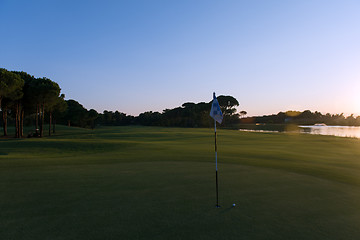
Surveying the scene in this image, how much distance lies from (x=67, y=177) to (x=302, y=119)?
17814cm

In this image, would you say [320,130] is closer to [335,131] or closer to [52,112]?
[335,131]

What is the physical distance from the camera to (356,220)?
4371 mm

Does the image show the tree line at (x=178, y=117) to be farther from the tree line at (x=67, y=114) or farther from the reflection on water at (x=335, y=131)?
the reflection on water at (x=335, y=131)

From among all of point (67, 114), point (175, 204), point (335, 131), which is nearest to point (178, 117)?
point (67, 114)

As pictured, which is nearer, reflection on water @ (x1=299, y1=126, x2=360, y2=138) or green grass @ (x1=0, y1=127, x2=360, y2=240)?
green grass @ (x1=0, y1=127, x2=360, y2=240)

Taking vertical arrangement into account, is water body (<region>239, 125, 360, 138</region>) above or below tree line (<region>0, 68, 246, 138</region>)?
below

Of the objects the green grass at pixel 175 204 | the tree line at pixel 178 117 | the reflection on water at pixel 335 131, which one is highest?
the tree line at pixel 178 117

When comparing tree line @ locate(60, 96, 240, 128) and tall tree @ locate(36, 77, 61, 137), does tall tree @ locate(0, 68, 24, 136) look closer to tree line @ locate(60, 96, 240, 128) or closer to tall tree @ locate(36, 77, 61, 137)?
tall tree @ locate(36, 77, 61, 137)

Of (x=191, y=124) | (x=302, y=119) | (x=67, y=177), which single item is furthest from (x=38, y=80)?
(x=302, y=119)

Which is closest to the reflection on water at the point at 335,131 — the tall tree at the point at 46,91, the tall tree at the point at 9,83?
the tall tree at the point at 46,91

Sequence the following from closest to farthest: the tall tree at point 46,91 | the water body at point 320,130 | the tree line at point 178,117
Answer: the tall tree at point 46,91 → the water body at point 320,130 → the tree line at point 178,117

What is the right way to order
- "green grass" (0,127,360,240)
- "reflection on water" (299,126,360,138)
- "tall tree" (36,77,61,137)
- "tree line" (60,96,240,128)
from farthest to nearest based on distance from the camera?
"tree line" (60,96,240,128) → "reflection on water" (299,126,360,138) → "tall tree" (36,77,61,137) → "green grass" (0,127,360,240)

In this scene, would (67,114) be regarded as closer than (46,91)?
No

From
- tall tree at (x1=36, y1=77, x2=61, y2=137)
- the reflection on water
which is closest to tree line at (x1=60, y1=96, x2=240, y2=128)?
the reflection on water
